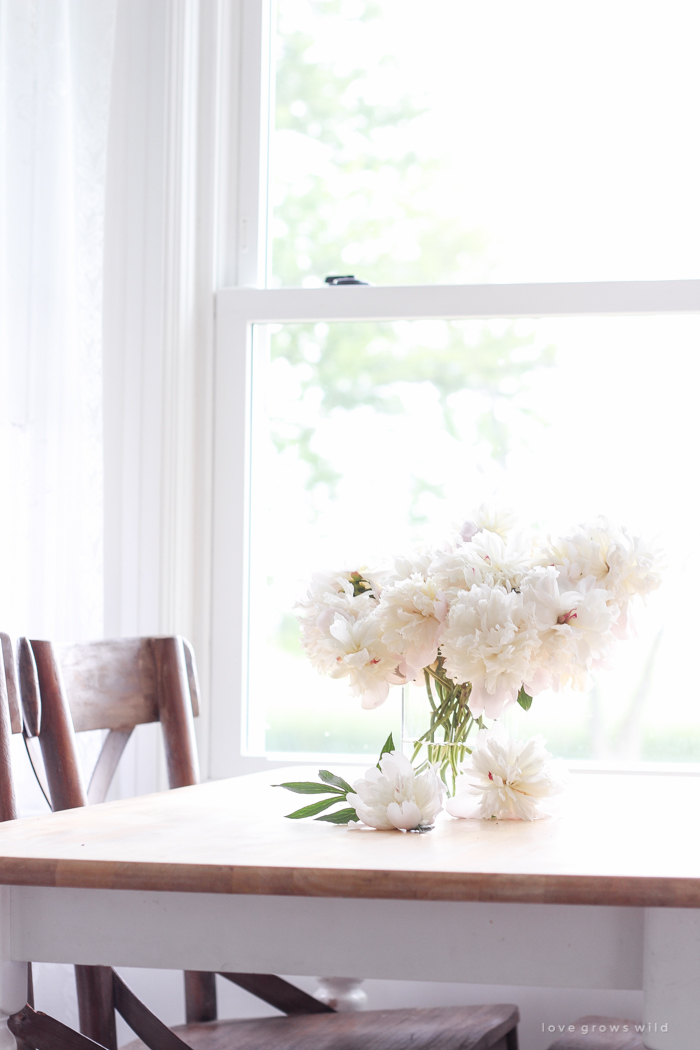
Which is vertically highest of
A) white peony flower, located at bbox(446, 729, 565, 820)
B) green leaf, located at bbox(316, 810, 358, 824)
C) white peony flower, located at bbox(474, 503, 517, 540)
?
white peony flower, located at bbox(474, 503, 517, 540)

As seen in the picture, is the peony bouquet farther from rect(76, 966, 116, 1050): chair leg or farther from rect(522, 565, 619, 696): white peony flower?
rect(76, 966, 116, 1050): chair leg

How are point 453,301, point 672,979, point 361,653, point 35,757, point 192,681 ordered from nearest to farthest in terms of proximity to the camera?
point 672,979 < point 361,653 < point 35,757 < point 192,681 < point 453,301

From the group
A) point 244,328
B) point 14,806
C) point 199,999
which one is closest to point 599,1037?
point 199,999

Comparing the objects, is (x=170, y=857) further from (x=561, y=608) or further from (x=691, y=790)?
(x=691, y=790)

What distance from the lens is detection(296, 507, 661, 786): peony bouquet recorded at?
870 millimetres

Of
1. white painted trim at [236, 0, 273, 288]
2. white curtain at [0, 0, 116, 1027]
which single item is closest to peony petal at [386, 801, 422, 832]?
white curtain at [0, 0, 116, 1027]

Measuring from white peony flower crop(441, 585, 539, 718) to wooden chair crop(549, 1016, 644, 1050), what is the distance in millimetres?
737

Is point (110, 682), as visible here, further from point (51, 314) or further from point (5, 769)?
point (51, 314)

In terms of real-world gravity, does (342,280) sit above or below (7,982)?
above

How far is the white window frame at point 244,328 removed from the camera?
1802mm

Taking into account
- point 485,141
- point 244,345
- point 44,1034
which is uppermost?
point 485,141

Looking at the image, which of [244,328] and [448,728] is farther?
[244,328]

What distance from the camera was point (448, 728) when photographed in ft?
3.30

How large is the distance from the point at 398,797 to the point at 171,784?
65 cm
